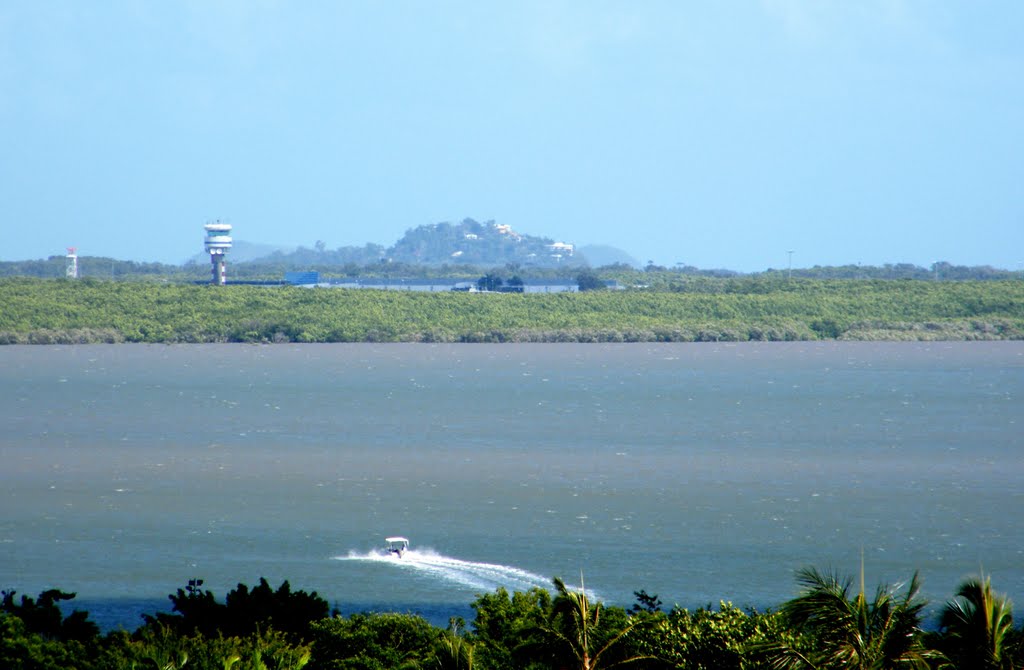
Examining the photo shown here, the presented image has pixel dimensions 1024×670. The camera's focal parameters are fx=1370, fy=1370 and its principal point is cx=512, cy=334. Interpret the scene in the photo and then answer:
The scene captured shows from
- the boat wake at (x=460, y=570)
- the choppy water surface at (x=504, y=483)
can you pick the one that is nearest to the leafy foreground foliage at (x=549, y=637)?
the choppy water surface at (x=504, y=483)

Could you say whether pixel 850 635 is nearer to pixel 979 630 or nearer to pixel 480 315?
pixel 979 630

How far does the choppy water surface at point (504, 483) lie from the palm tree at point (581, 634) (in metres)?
10.3

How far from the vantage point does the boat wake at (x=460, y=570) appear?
25.2 metres

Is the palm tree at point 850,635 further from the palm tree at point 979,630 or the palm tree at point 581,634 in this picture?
the palm tree at point 581,634

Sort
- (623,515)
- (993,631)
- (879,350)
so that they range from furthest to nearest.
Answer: (879,350) < (623,515) < (993,631)

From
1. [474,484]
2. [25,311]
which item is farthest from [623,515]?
[25,311]

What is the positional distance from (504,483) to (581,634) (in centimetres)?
2622

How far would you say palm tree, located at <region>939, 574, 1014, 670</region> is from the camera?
37.0 feet

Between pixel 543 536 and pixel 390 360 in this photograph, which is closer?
pixel 543 536

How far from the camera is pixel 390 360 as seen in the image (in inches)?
4163

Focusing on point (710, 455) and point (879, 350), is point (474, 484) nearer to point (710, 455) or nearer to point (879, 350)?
point (710, 455)

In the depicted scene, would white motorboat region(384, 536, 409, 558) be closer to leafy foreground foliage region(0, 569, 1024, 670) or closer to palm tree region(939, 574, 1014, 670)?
leafy foreground foliage region(0, 569, 1024, 670)

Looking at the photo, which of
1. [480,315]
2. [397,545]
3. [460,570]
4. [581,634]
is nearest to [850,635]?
[581,634]

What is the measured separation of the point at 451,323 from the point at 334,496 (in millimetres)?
104219
